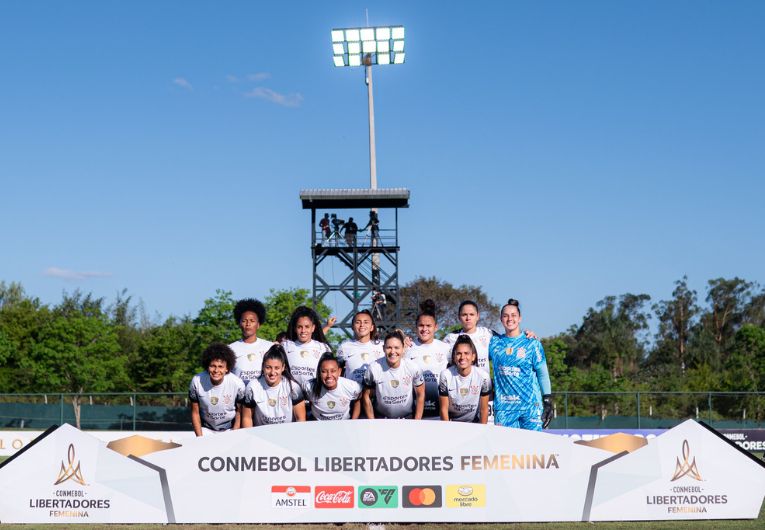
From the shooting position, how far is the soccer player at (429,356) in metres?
7.37

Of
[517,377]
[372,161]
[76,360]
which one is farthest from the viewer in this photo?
[76,360]

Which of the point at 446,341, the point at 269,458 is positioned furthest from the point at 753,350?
the point at 269,458

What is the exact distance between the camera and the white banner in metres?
5.64

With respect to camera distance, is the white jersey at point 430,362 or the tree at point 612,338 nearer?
the white jersey at point 430,362

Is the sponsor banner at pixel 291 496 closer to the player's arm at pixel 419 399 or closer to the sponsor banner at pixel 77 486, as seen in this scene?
the sponsor banner at pixel 77 486

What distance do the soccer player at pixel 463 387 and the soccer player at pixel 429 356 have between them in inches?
20.5

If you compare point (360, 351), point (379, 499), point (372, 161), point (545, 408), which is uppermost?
point (372, 161)

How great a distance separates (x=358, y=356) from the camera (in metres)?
7.48

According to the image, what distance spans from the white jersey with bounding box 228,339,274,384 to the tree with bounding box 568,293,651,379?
145 feet

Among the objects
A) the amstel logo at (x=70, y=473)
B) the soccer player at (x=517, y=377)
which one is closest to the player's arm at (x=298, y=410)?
the amstel logo at (x=70, y=473)

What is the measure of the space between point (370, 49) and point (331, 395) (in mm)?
24965

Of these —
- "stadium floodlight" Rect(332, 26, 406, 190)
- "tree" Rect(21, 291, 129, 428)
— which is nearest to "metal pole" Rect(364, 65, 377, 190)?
"stadium floodlight" Rect(332, 26, 406, 190)

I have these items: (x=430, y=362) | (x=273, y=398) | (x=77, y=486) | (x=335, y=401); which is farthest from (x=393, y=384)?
(x=77, y=486)

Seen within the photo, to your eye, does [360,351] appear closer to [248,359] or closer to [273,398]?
[248,359]
